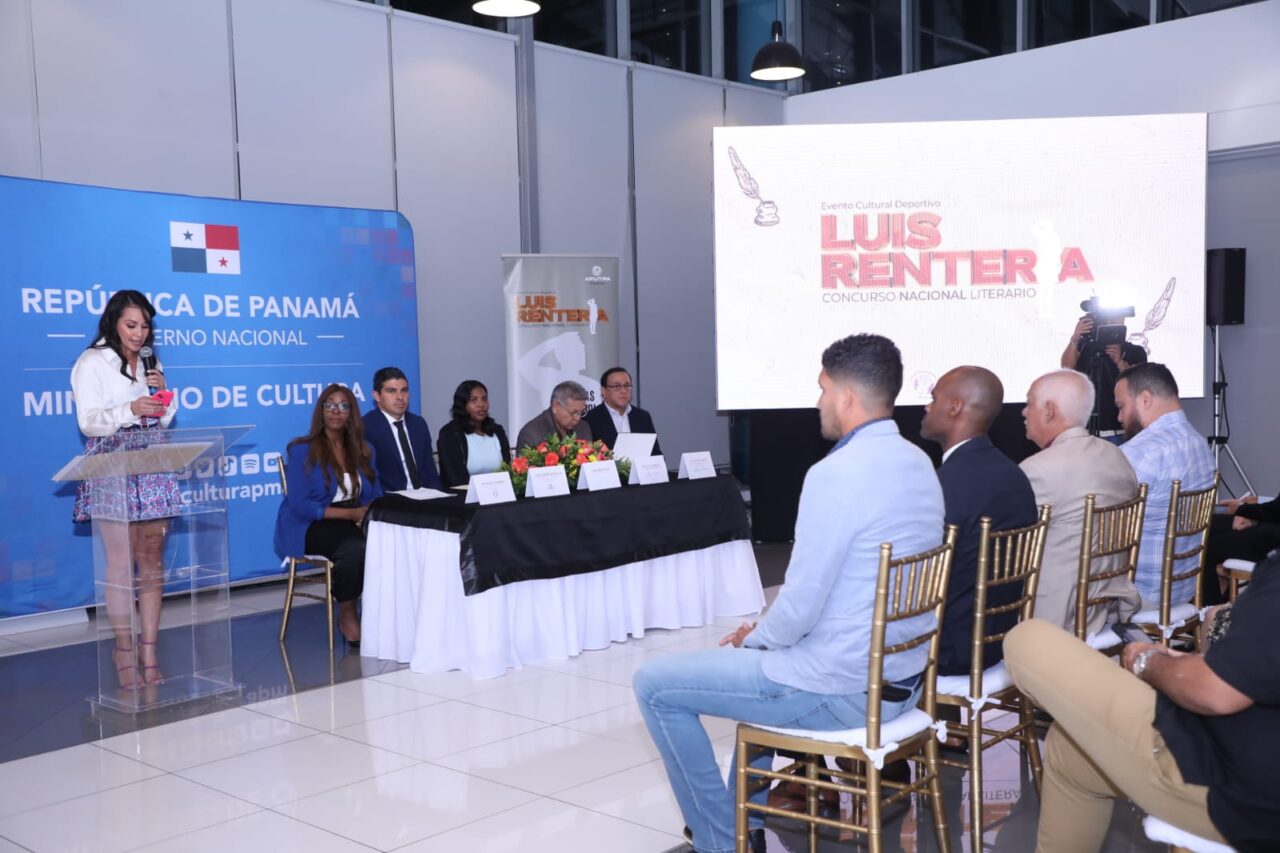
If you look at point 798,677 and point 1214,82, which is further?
point 1214,82

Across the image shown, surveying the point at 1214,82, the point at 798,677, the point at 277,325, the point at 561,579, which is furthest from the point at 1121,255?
the point at 798,677

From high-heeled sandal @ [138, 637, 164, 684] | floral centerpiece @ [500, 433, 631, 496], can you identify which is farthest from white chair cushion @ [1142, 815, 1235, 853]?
high-heeled sandal @ [138, 637, 164, 684]

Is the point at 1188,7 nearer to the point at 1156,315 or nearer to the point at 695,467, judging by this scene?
the point at 1156,315

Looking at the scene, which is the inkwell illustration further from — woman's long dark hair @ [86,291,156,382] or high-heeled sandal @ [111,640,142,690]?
high-heeled sandal @ [111,640,142,690]

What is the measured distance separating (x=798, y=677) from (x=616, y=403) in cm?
452

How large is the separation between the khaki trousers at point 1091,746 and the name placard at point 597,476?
9.42 ft

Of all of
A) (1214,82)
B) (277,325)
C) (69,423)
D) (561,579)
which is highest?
(1214,82)

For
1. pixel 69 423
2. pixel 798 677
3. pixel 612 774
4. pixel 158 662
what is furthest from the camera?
pixel 69 423

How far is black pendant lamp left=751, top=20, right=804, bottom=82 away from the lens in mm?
8602

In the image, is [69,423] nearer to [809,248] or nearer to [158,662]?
[158,662]

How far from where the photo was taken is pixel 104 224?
6004 millimetres

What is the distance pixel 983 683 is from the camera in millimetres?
2984

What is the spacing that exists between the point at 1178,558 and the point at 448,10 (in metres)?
6.34

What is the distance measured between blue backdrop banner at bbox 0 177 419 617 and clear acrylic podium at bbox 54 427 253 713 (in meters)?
1.52
